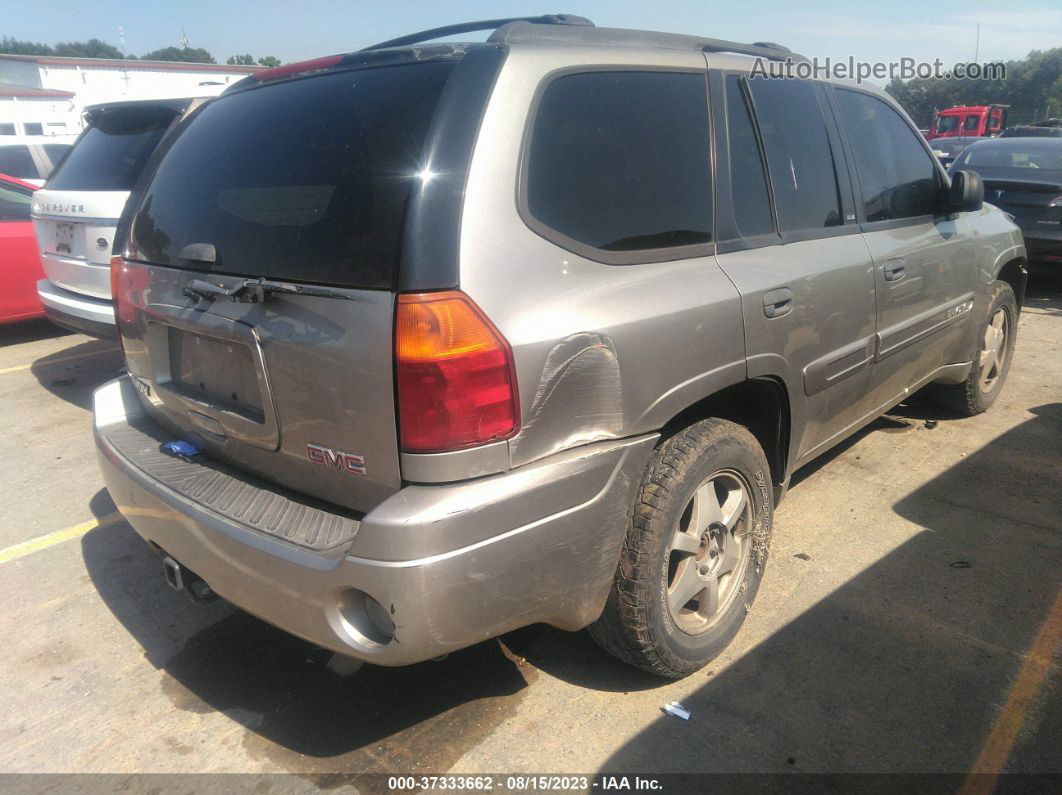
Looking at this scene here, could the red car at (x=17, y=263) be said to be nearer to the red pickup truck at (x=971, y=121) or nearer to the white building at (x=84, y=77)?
the white building at (x=84, y=77)

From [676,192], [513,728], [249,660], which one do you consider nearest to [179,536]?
[249,660]

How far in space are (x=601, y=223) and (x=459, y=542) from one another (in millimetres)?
952

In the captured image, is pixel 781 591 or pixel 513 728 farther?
pixel 781 591

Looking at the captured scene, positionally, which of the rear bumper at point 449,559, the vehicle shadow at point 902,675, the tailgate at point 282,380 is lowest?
the vehicle shadow at point 902,675

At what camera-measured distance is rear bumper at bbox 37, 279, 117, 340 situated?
512 cm

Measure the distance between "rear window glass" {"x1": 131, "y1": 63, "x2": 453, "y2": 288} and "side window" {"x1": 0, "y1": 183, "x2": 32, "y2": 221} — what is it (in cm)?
514

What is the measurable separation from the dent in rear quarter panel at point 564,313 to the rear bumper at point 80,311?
384 cm

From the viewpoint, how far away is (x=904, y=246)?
11.5 feet

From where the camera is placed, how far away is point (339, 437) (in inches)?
79.4

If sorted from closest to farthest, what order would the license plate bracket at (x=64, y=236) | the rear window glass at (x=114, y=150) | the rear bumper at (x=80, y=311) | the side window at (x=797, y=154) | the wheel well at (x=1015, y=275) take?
the side window at (x=797, y=154) < the wheel well at (x=1015, y=275) < the rear bumper at (x=80, y=311) < the license plate bracket at (x=64, y=236) < the rear window glass at (x=114, y=150)

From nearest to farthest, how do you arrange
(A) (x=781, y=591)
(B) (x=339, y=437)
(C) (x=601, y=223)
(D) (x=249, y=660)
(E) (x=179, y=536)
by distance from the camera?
1. (B) (x=339, y=437)
2. (C) (x=601, y=223)
3. (E) (x=179, y=536)
4. (D) (x=249, y=660)
5. (A) (x=781, y=591)

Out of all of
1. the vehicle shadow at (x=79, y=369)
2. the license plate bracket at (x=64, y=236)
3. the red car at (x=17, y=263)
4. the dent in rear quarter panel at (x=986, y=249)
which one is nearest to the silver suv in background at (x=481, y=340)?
the dent in rear quarter panel at (x=986, y=249)

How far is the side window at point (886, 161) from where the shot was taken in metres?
3.44

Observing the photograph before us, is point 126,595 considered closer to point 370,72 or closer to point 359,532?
point 359,532
